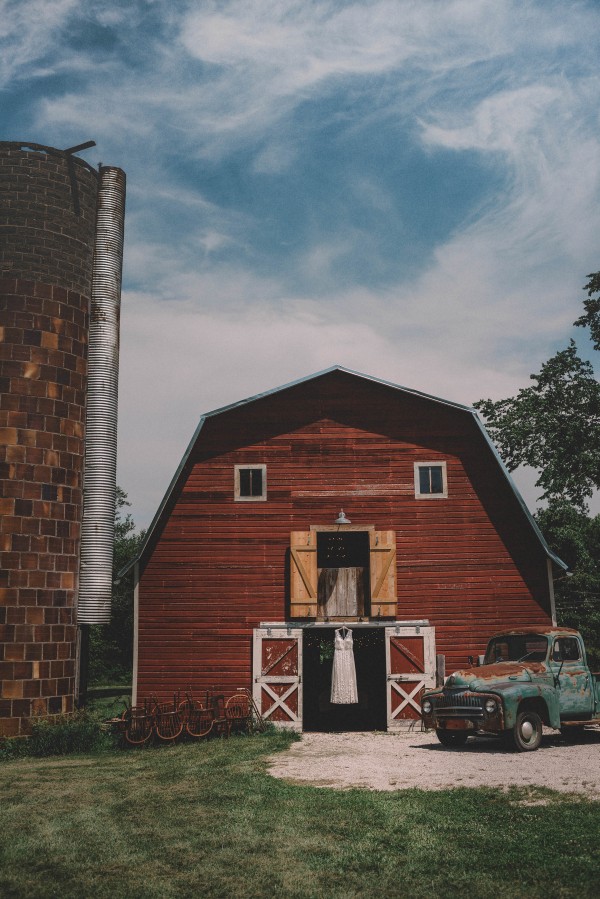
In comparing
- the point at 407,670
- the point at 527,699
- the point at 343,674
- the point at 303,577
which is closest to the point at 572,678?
the point at 527,699

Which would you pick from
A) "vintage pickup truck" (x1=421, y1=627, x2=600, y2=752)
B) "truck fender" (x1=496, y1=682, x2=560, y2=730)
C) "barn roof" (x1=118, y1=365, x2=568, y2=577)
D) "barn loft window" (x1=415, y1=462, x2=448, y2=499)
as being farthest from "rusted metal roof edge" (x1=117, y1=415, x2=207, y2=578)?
"truck fender" (x1=496, y1=682, x2=560, y2=730)

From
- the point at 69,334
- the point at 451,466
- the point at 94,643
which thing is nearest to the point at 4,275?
the point at 69,334

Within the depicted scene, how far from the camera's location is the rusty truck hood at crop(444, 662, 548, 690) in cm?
1303

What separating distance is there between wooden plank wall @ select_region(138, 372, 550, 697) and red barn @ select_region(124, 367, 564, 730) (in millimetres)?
31

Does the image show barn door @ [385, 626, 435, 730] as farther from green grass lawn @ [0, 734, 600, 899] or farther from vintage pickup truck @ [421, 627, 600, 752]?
green grass lawn @ [0, 734, 600, 899]

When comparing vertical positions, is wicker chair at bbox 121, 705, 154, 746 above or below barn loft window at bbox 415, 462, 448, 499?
below

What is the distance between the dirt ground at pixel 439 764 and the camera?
33.7ft

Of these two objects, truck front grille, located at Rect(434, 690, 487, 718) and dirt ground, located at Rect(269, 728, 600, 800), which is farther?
truck front grille, located at Rect(434, 690, 487, 718)

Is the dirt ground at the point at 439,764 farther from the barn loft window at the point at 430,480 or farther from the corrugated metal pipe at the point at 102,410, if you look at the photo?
the corrugated metal pipe at the point at 102,410

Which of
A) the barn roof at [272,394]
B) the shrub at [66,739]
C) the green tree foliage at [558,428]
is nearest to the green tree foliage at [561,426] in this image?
the green tree foliage at [558,428]

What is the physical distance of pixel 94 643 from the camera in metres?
44.6

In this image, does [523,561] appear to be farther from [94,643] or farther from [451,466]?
[94,643]

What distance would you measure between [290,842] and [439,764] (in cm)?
476

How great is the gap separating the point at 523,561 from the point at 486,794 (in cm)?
998
